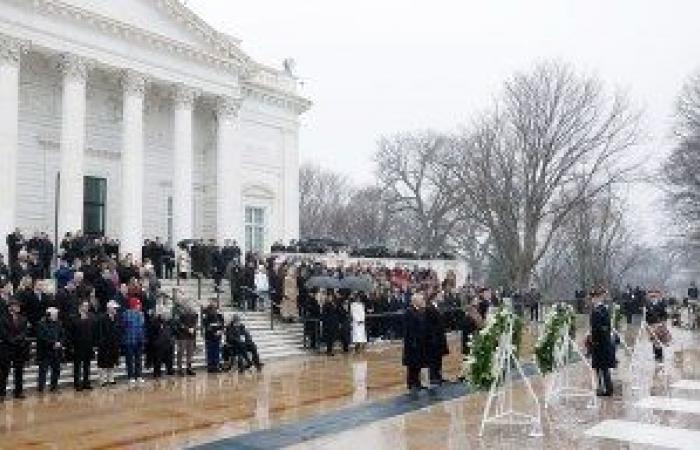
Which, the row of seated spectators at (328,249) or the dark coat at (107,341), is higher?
the row of seated spectators at (328,249)

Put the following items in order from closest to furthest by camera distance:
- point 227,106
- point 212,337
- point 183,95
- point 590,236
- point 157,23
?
1. point 212,337
2. point 157,23
3. point 183,95
4. point 227,106
5. point 590,236

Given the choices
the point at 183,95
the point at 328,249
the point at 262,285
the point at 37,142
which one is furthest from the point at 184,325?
the point at 328,249

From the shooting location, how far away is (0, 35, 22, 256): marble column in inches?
1052

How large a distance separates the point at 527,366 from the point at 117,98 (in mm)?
19869

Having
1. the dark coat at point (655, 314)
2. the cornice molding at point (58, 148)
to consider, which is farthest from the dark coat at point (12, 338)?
the cornice molding at point (58, 148)

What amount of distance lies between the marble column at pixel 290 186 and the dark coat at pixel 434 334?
23.8 metres

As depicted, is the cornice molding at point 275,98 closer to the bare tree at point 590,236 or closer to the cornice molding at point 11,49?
the cornice molding at point 11,49

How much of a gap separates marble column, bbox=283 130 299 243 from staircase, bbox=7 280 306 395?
1153 centimetres

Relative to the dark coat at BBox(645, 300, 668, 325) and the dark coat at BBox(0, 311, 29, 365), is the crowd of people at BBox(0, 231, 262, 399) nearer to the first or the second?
the dark coat at BBox(0, 311, 29, 365)

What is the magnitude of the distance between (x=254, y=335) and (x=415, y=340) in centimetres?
871

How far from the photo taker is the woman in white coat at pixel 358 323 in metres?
25.0

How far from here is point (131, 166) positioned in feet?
102

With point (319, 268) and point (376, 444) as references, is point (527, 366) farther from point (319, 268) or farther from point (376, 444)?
point (376, 444)

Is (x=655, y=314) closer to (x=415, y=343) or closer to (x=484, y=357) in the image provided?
(x=415, y=343)
